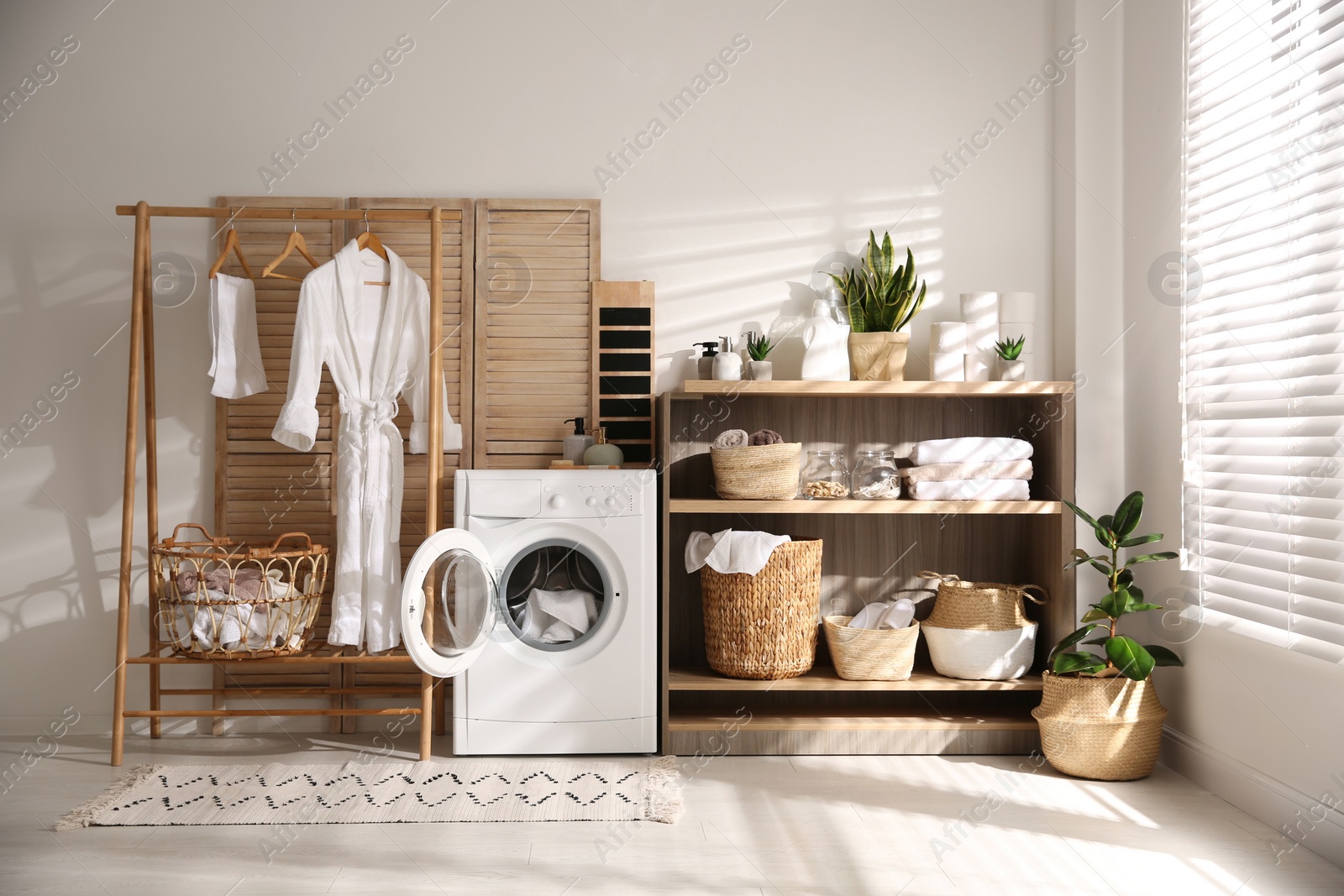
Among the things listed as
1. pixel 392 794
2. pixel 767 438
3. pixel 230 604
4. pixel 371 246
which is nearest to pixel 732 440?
A: pixel 767 438

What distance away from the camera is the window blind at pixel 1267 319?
6.73 feet

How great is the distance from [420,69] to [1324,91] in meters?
2.63

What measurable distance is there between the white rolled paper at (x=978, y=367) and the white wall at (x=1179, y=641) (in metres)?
0.43

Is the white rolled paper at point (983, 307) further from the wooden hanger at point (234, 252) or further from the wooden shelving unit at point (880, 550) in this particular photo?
the wooden hanger at point (234, 252)

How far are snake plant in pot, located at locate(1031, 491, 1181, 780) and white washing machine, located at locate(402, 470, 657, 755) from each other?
3.84ft

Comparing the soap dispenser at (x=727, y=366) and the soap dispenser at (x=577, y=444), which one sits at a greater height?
the soap dispenser at (x=727, y=366)

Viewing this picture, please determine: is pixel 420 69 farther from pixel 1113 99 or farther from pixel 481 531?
pixel 1113 99

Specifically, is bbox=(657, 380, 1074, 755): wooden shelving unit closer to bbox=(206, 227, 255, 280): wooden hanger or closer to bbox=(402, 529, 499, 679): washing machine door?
bbox=(402, 529, 499, 679): washing machine door

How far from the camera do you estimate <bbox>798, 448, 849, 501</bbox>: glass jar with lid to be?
111 inches

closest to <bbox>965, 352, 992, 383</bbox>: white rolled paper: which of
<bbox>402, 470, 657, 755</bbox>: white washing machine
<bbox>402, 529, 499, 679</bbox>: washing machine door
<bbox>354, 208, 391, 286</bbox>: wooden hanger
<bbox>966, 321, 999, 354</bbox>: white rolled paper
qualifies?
<bbox>966, 321, 999, 354</bbox>: white rolled paper

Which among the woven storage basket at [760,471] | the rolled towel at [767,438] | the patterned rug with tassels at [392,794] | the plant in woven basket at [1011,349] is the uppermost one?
the plant in woven basket at [1011,349]

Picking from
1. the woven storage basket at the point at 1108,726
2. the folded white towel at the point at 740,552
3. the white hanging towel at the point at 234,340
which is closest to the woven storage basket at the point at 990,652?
the woven storage basket at the point at 1108,726

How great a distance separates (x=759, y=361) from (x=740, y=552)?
652 millimetres

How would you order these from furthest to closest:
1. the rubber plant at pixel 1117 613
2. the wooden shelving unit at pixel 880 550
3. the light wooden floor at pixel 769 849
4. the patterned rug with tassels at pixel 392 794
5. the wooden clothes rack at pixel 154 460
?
the wooden shelving unit at pixel 880 550
the wooden clothes rack at pixel 154 460
the rubber plant at pixel 1117 613
the patterned rug with tassels at pixel 392 794
the light wooden floor at pixel 769 849
